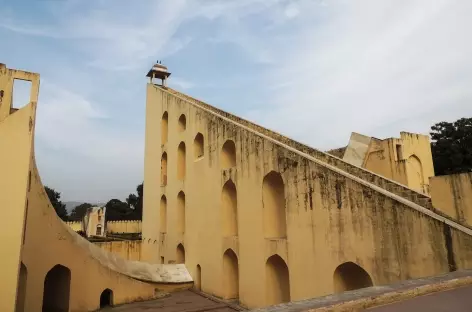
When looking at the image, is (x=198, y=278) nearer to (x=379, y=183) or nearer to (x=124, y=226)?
(x=379, y=183)

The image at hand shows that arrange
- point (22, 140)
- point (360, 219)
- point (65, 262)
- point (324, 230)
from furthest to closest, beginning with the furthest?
point (65, 262) < point (324, 230) < point (360, 219) < point (22, 140)

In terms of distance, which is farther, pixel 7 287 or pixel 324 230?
pixel 324 230

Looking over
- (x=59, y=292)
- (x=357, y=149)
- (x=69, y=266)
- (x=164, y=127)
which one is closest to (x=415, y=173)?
(x=357, y=149)

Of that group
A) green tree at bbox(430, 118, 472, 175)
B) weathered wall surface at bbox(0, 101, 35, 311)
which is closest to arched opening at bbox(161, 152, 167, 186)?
weathered wall surface at bbox(0, 101, 35, 311)

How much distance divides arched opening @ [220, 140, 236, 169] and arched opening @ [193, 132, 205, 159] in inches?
70.4

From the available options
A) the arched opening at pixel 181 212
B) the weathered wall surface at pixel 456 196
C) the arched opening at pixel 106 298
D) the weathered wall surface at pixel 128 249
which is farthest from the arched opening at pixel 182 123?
the weathered wall surface at pixel 456 196

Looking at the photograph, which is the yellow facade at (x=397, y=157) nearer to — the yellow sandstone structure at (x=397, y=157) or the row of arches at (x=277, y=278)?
the yellow sandstone structure at (x=397, y=157)

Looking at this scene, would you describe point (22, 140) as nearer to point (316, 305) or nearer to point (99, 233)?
point (316, 305)

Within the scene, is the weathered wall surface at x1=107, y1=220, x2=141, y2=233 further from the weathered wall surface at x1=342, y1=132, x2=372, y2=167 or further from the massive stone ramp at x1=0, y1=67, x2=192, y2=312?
the weathered wall surface at x1=342, y1=132, x2=372, y2=167

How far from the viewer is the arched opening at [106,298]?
946cm

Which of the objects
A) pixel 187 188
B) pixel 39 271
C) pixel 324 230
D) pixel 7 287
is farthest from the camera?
pixel 187 188

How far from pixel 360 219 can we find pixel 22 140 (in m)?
5.47

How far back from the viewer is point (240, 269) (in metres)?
8.73

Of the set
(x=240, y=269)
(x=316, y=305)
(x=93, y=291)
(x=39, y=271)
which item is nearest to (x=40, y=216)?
(x=39, y=271)
